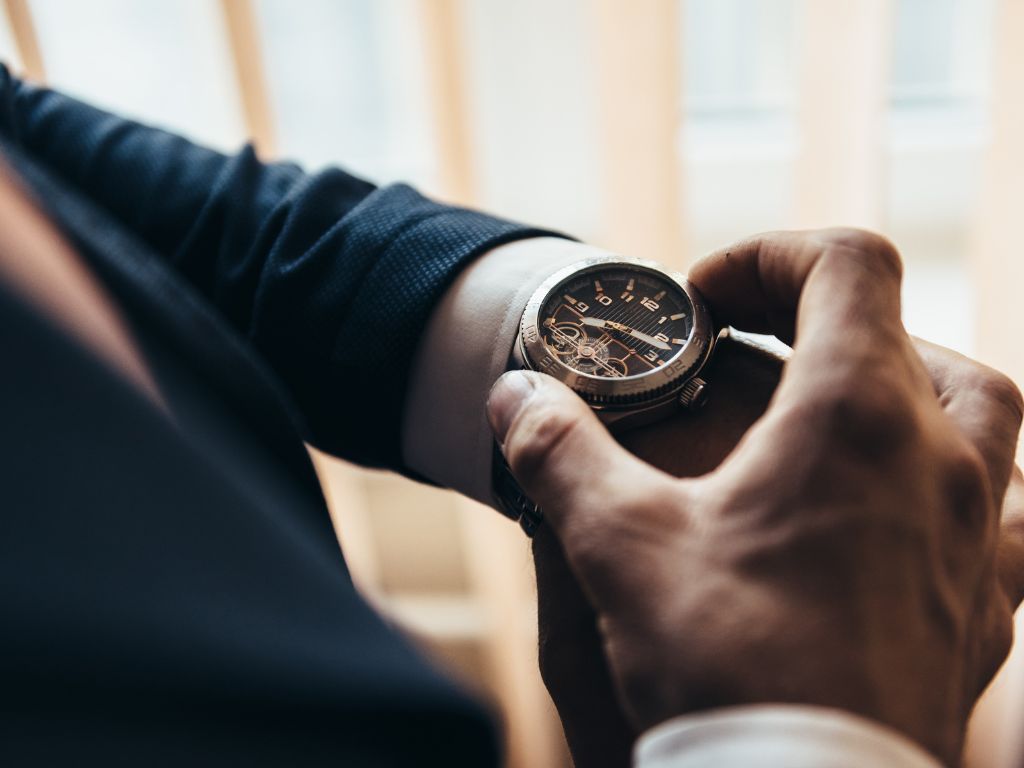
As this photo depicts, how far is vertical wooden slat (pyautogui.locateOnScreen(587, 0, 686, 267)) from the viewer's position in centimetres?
88

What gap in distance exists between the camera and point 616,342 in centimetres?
54

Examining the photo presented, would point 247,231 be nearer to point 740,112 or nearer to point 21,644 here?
point 21,644

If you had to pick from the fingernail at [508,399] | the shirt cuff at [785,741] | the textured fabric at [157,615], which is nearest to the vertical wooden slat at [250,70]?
the fingernail at [508,399]

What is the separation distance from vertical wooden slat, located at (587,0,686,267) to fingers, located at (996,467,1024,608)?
56cm

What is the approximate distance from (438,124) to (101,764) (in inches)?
32.3

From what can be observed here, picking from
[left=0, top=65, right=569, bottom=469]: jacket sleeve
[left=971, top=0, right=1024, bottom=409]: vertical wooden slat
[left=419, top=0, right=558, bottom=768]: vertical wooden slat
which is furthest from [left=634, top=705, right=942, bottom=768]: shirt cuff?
[left=971, top=0, right=1024, bottom=409]: vertical wooden slat

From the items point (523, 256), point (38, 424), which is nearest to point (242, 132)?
point (523, 256)

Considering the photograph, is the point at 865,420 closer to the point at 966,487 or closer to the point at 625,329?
the point at 966,487

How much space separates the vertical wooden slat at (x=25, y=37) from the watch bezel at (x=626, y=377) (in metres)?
0.84

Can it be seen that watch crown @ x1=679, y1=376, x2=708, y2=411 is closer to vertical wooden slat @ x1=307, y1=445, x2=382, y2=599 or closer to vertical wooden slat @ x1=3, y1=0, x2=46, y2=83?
vertical wooden slat @ x1=307, y1=445, x2=382, y2=599

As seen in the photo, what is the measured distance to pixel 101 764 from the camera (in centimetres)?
28

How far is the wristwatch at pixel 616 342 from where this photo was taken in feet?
1.69

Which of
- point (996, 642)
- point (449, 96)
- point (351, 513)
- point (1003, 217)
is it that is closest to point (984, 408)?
point (996, 642)

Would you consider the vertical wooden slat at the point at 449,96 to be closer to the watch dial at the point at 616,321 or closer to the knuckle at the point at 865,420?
the watch dial at the point at 616,321
